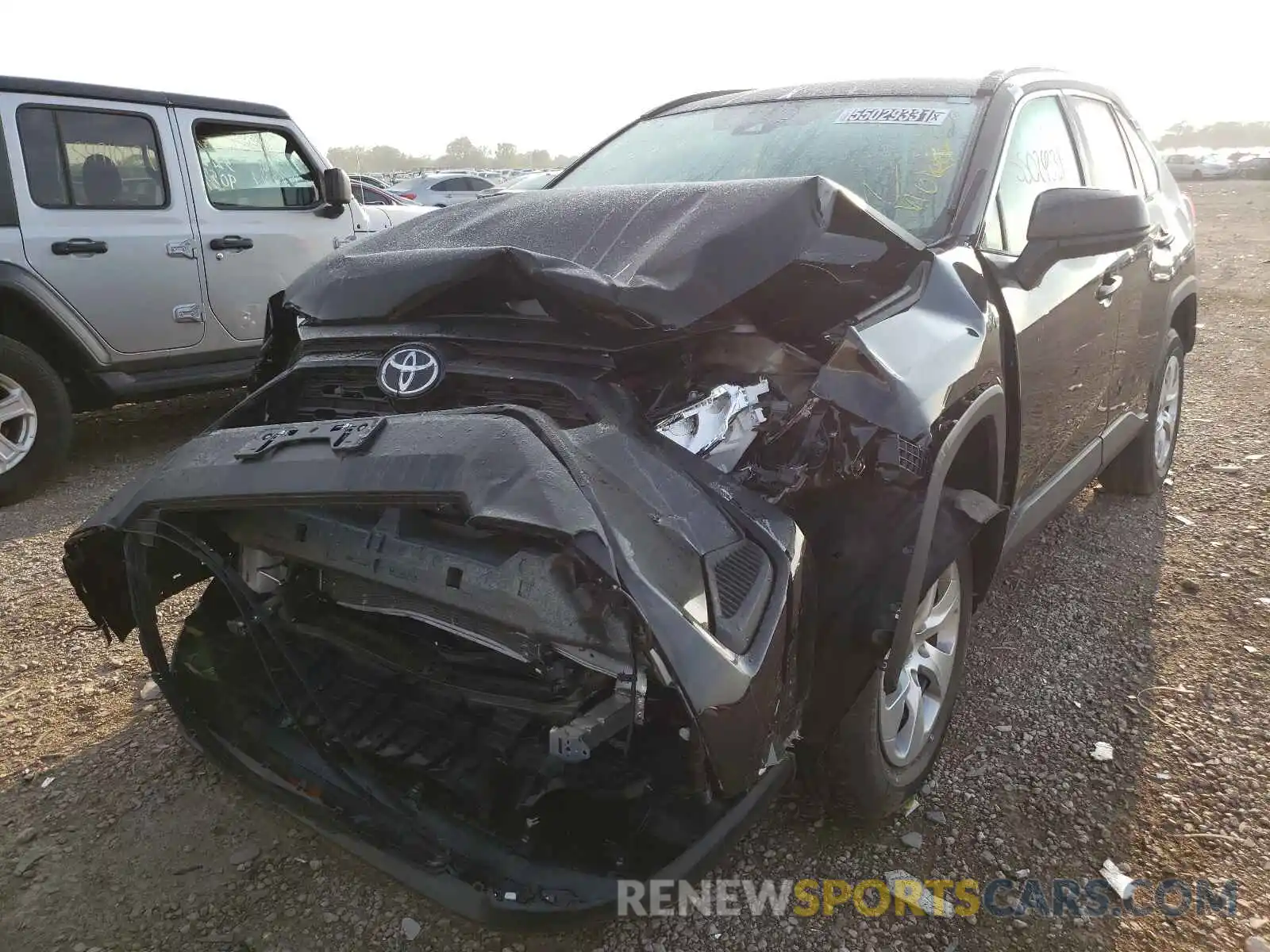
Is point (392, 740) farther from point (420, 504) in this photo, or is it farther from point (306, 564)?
point (420, 504)

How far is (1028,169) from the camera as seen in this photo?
3051 millimetres

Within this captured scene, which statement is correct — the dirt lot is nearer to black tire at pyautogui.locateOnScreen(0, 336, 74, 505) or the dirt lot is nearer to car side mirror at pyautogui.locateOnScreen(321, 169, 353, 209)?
black tire at pyautogui.locateOnScreen(0, 336, 74, 505)

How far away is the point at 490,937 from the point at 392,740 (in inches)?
20.5

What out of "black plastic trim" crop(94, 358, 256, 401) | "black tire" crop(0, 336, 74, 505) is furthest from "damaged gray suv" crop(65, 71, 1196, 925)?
"black plastic trim" crop(94, 358, 256, 401)

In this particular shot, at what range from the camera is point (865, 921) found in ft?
6.99

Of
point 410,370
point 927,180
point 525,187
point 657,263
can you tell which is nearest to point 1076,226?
point 927,180

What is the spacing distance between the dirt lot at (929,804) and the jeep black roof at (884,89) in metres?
1.89

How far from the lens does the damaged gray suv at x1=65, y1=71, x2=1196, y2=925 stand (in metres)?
1.67

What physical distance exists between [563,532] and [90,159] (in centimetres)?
501

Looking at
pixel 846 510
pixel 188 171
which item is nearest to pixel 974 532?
pixel 846 510

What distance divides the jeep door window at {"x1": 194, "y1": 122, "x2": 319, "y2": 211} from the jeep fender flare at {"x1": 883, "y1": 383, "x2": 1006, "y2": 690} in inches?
196

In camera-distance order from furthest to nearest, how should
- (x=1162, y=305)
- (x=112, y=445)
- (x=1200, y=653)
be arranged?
1. (x=112, y=445)
2. (x=1162, y=305)
3. (x=1200, y=653)

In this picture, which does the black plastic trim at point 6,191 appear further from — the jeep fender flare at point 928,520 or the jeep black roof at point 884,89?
the jeep fender flare at point 928,520

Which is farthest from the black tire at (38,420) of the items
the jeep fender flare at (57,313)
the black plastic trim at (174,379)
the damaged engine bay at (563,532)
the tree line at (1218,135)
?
the tree line at (1218,135)
